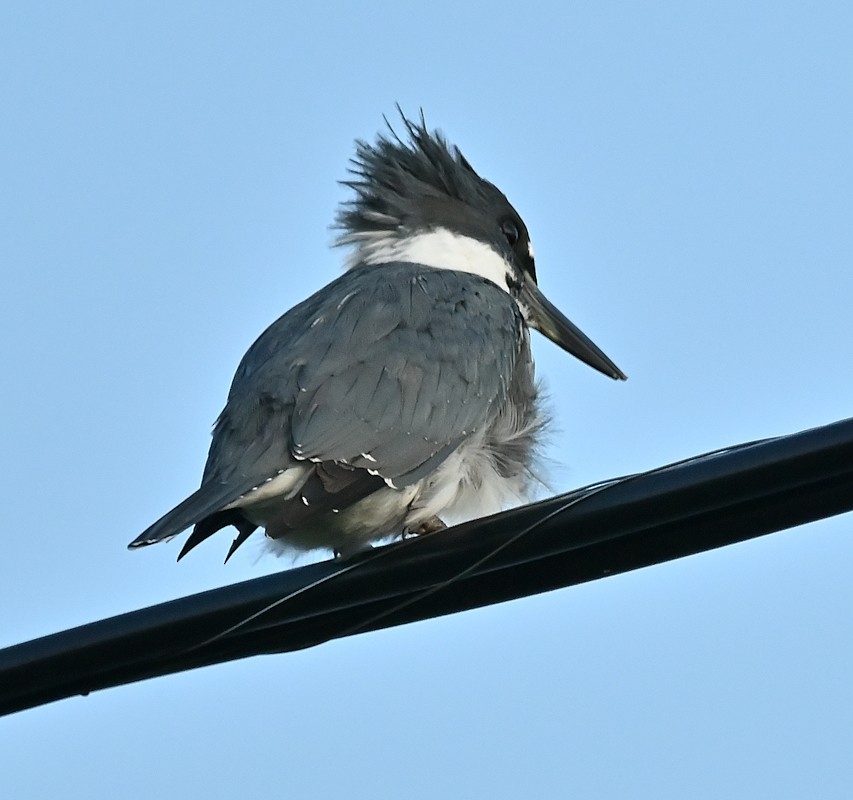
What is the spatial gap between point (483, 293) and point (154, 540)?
1679 mm

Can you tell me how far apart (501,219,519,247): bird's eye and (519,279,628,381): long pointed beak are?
17 cm

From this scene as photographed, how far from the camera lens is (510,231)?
6.00m

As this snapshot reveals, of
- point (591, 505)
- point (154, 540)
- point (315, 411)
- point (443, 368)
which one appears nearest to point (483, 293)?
point (443, 368)

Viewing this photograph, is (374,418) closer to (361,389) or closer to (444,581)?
(361,389)

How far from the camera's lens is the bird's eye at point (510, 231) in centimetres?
599

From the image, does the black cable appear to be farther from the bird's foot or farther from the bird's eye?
the bird's eye

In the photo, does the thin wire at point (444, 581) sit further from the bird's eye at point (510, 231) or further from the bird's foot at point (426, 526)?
the bird's eye at point (510, 231)

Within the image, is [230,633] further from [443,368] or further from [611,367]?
[611,367]

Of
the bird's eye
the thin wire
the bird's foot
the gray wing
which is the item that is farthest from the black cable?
the bird's eye

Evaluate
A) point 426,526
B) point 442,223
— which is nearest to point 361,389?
point 426,526

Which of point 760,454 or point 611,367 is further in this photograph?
point 611,367

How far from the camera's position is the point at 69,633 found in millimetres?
2779

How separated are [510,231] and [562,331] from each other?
44 centimetres

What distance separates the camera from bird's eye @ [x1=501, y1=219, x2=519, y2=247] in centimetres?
599
